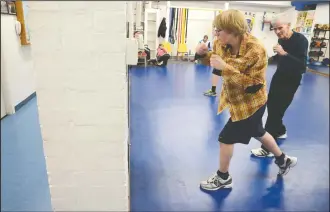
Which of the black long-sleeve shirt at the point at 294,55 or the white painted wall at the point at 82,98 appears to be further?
the black long-sleeve shirt at the point at 294,55

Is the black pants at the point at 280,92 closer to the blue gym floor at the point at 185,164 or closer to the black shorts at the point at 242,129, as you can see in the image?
the blue gym floor at the point at 185,164

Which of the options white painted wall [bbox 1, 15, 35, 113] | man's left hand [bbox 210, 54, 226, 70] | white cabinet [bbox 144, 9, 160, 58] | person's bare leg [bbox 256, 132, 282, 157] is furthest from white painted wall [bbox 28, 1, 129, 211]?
white cabinet [bbox 144, 9, 160, 58]

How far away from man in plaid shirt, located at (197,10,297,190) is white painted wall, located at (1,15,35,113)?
2.60m

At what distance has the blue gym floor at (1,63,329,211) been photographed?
6.49 ft

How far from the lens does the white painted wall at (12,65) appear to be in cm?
343

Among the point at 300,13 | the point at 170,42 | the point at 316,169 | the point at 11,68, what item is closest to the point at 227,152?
the point at 316,169

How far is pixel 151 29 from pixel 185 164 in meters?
6.34

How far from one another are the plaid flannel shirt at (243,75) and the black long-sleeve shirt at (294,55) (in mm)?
902

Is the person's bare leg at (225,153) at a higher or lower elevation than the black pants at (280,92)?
lower

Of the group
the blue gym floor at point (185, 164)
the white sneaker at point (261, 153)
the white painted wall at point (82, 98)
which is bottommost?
the blue gym floor at point (185, 164)

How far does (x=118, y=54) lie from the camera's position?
3.49 feet

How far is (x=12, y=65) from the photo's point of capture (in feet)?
12.0

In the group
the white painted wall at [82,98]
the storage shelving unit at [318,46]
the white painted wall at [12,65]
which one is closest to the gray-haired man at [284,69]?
the white painted wall at [82,98]

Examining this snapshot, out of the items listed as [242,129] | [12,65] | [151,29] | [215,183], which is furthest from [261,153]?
[151,29]
